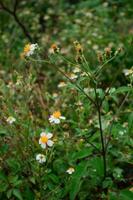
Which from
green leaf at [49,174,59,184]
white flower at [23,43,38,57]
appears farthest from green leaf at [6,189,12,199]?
white flower at [23,43,38,57]

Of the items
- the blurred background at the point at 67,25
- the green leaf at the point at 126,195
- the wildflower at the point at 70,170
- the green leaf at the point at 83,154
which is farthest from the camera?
the blurred background at the point at 67,25

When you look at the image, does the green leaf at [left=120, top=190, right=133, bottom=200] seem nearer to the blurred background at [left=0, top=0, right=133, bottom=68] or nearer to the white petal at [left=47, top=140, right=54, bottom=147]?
the white petal at [left=47, top=140, right=54, bottom=147]

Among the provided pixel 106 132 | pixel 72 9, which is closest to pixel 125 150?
pixel 106 132

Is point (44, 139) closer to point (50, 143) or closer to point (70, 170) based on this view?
point (50, 143)

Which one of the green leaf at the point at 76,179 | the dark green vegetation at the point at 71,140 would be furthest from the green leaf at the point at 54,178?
the green leaf at the point at 76,179

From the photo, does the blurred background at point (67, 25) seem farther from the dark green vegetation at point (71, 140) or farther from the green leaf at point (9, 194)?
the green leaf at point (9, 194)

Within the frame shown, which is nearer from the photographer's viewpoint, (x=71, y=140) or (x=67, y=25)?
(x=71, y=140)

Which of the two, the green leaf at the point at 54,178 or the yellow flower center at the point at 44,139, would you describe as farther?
the green leaf at the point at 54,178

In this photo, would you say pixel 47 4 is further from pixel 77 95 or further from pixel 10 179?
pixel 10 179

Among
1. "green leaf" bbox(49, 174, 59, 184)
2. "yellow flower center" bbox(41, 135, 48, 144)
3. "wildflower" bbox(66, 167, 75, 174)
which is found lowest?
"green leaf" bbox(49, 174, 59, 184)

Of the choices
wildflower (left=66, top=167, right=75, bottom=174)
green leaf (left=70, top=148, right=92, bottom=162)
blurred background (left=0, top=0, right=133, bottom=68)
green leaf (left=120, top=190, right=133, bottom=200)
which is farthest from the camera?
blurred background (left=0, top=0, right=133, bottom=68)

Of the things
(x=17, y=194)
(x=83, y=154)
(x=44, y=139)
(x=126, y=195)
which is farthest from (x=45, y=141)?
(x=126, y=195)
